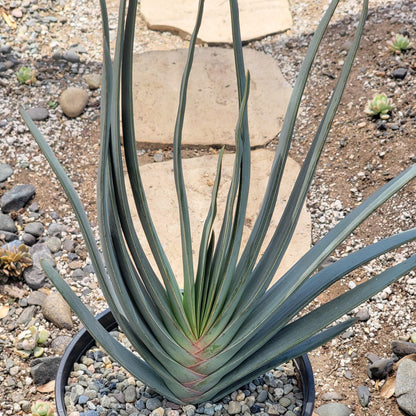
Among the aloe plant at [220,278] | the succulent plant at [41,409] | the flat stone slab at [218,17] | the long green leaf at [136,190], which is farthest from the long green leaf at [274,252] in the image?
the flat stone slab at [218,17]

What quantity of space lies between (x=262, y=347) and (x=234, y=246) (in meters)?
0.26

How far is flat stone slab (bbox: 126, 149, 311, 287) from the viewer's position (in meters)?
2.60

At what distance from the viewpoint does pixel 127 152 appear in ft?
4.25

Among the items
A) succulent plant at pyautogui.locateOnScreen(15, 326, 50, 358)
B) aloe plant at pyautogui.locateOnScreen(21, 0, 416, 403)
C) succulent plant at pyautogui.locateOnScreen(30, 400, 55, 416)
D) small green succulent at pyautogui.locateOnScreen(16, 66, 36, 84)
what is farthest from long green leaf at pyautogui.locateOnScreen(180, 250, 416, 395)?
small green succulent at pyautogui.locateOnScreen(16, 66, 36, 84)

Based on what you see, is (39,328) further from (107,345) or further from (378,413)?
(378,413)

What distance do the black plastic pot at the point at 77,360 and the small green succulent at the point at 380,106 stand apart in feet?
5.21

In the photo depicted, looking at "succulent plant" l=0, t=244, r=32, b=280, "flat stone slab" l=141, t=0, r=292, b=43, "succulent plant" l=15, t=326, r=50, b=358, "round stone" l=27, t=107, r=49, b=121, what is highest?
"flat stone slab" l=141, t=0, r=292, b=43

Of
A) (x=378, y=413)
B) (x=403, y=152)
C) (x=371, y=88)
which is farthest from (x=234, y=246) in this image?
(x=371, y=88)

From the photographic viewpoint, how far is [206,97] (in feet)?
10.8

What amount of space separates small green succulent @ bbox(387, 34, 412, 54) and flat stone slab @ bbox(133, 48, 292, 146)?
547 mm

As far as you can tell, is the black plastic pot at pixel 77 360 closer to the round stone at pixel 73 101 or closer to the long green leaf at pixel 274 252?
the long green leaf at pixel 274 252

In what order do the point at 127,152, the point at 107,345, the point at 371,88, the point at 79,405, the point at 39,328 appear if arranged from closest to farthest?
the point at 127,152 < the point at 107,345 < the point at 79,405 < the point at 39,328 < the point at 371,88

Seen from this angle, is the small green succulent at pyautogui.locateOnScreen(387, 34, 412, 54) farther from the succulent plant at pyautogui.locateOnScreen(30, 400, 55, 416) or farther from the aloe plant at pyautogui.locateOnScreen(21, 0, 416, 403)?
the succulent plant at pyautogui.locateOnScreen(30, 400, 55, 416)

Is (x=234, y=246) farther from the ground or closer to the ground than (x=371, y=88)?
farther from the ground
